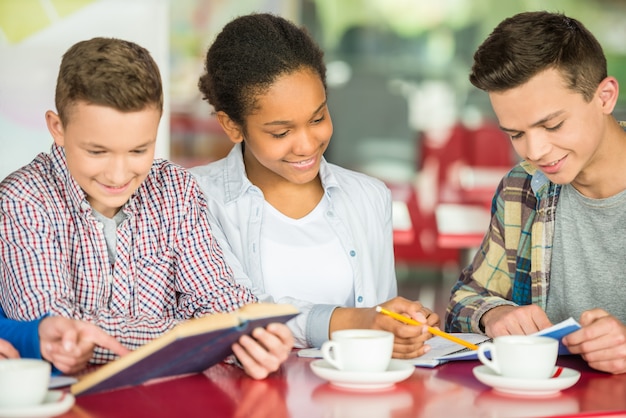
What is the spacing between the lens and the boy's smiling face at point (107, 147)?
64.4 inches

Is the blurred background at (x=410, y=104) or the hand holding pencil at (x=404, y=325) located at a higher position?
the blurred background at (x=410, y=104)

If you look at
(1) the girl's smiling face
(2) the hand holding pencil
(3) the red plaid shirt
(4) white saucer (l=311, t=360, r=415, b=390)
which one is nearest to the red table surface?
(4) white saucer (l=311, t=360, r=415, b=390)

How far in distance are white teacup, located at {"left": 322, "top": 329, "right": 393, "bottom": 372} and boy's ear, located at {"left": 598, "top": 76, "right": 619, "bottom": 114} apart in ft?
2.73

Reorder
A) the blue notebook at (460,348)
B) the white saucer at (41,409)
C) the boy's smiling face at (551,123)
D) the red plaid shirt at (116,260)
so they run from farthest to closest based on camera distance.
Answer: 1. the boy's smiling face at (551,123)
2. the red plaid shirt at (116,260)
3. the blue notebook at (460,348)
4. the white saucer at (41,409)

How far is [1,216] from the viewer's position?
1697mm

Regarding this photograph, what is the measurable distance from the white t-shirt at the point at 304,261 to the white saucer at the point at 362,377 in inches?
28.0

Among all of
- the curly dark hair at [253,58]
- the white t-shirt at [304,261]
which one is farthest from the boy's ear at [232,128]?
the white t-shirt at [304,261]

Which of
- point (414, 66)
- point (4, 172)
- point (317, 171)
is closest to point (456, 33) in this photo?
point (414, 66)

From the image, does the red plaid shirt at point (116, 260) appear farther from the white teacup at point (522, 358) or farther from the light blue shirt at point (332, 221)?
the white teacup at point (522, 358)

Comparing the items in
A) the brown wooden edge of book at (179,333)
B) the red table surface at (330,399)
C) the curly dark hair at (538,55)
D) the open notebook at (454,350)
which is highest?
the curly dark hair at (538,55)

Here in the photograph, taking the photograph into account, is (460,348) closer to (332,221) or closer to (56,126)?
(332,221)

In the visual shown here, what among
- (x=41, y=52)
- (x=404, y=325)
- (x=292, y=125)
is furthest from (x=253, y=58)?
(x=41, y=52)

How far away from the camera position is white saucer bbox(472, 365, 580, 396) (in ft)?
4.52

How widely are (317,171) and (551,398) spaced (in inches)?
34.8
